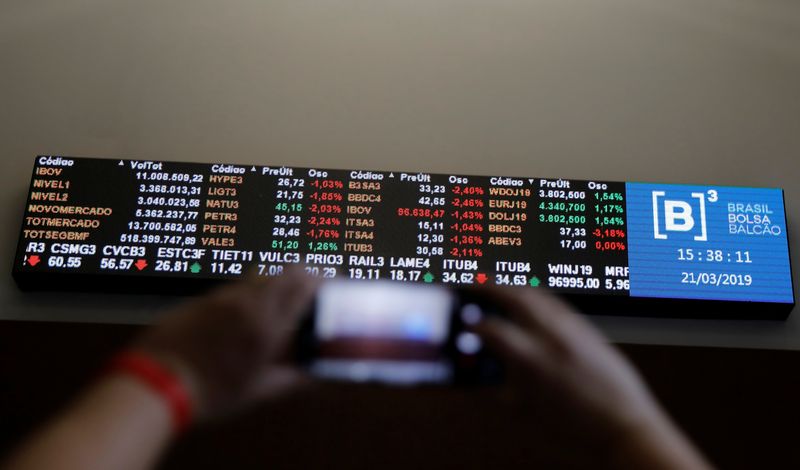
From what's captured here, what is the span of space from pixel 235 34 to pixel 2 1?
0.74 meters

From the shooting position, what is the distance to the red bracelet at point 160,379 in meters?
0.56

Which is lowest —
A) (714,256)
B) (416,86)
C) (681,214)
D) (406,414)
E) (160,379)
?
(160,379)

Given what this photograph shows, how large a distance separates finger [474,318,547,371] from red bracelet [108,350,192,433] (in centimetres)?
20

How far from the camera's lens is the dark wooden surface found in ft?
6.61

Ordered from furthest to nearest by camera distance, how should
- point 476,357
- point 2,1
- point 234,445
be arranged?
1. point 2,1
2. point 234,445
3. point 476,357

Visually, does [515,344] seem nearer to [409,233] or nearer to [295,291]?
[295,291]

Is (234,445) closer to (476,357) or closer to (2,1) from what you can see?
(476,357)

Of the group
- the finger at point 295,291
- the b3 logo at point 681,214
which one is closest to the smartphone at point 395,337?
the finger at point 295,291

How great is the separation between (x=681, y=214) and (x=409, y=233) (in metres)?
0.71

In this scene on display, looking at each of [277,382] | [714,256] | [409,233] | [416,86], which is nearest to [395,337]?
[277,382]

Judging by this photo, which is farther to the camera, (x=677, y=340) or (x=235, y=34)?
(x=235, y=34)

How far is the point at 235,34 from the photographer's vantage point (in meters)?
2.71

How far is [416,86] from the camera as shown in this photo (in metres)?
2.64

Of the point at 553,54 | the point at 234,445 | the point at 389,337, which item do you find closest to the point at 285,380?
the point at 389,337
